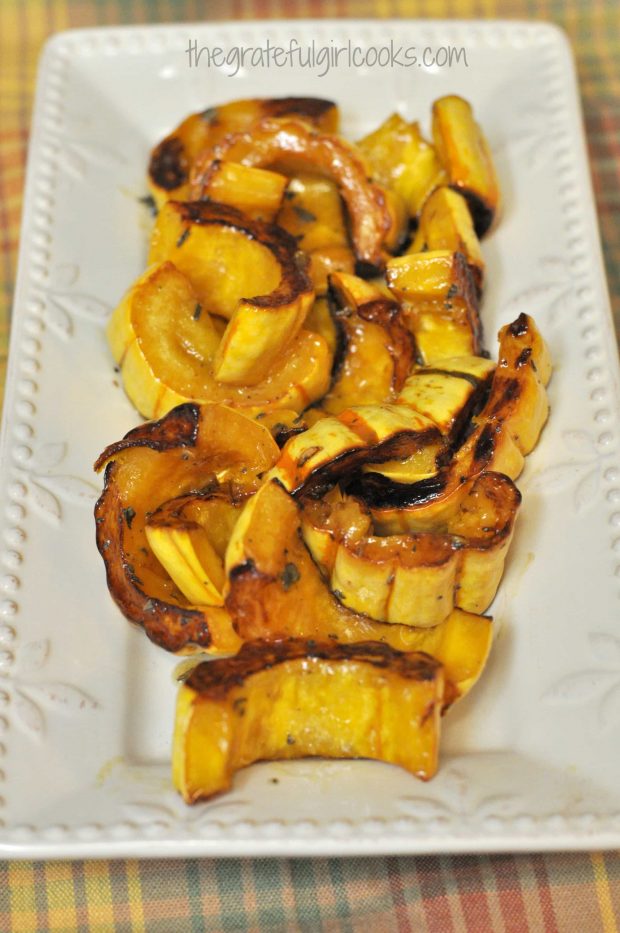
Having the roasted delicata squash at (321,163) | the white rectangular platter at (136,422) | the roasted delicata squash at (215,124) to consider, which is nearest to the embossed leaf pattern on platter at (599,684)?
the white rectangular platter at (136,422)

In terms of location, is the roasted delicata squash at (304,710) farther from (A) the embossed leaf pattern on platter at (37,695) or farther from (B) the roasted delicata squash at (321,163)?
(B) the roasted delicata squash at (321,163)

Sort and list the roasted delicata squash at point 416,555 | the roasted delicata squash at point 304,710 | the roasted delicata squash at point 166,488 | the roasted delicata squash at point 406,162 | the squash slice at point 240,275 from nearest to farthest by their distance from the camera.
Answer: the roasted delicata squash at point 304,710
the roasted delicata squash at point 416,555
the roasted delicata squash at point 166,488
the squash slice at point 240,275
the roasted delicata squash at point 406,162

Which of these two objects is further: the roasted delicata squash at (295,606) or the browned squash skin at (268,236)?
the browned squash skin at (268,236)

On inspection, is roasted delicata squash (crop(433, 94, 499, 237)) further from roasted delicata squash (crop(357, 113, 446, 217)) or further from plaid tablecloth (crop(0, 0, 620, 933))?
plaid tablecloth (crop(0, 0, 620, 933))

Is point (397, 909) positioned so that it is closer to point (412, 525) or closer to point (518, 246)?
point (412, 525)

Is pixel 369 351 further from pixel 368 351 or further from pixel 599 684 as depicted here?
pixel 599 684

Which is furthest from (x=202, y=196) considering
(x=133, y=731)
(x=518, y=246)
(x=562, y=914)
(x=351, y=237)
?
(x=562, y=914)

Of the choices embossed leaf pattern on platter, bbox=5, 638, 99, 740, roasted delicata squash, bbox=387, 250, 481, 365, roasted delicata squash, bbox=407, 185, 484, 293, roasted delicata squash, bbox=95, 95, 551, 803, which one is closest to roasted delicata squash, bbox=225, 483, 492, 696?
roasted delicata squash, bbox=95, 95, 551, 803
